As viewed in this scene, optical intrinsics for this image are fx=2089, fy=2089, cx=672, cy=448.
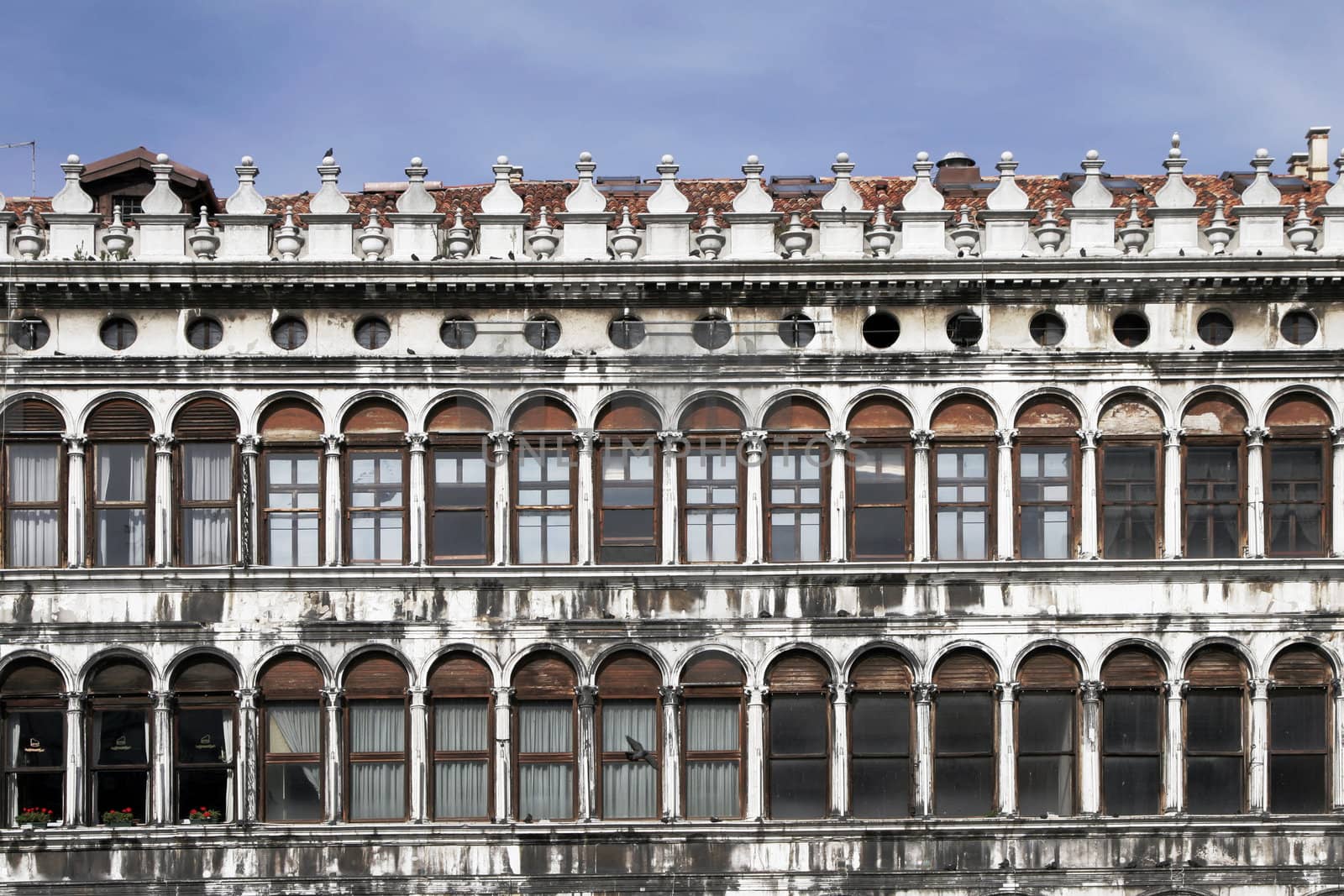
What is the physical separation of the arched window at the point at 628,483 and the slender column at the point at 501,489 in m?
1.42

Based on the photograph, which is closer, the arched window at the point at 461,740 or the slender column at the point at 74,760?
the slender column at the point at 74,760

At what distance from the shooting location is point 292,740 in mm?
32125

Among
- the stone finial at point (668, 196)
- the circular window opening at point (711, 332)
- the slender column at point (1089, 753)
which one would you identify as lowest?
the slender column at point (1089, 753)

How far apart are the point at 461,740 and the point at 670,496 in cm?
495

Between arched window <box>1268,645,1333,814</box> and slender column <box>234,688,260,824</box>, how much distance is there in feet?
51.0

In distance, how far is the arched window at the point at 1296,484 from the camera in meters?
32.5

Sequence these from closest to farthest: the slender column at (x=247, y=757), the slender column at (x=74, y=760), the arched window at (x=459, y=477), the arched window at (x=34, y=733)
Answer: the slender column at (x=74, y=760) → the slender column at (x=247, y=757) → the arched window at (x=34, y=733) → the arched window at (x=459, y=477)

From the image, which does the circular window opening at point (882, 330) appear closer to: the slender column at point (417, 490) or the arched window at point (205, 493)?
the slender column at point (417, 490)

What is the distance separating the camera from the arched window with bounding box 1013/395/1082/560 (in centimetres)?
3253

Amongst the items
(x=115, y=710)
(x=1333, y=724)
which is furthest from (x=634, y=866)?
(x=1333, y=724)

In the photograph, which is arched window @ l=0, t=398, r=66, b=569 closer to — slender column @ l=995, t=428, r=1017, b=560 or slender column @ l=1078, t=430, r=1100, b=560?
slender column @ l=995, t=428, r=1017, b=560

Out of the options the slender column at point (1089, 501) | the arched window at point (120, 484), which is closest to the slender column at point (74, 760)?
the arched window at point (120, 484)

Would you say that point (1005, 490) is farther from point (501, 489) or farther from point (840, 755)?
point (501, 489)

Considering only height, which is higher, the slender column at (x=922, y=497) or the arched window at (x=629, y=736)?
the slender column at (x=922, y=497)
